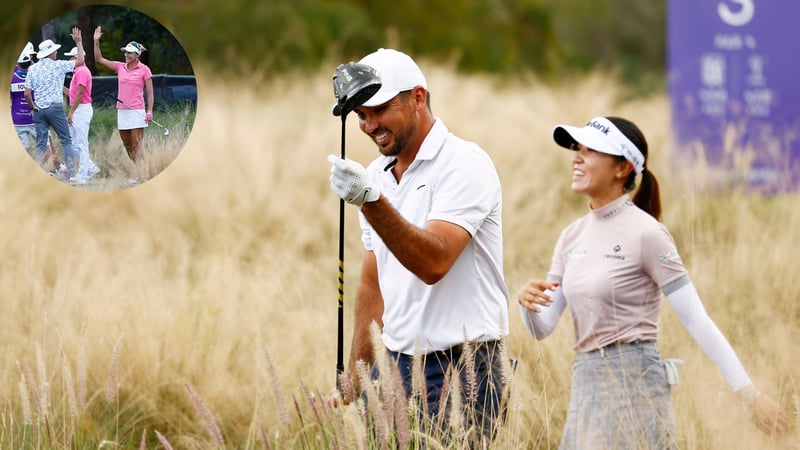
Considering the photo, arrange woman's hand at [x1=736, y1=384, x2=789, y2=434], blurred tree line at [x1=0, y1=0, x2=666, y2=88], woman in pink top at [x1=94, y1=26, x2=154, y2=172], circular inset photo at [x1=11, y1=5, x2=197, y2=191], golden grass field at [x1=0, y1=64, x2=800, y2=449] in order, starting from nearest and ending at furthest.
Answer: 1. woman's hand at [x1=736, y1=384, x2=789, y2=434]
2. circular inset photo at [x1=11, y1=5, x2=197, y2=191]
3. woman in pink top at [x1=94, y1=26, x2=154, y2=172]
4. golden grass field at [x1=0, y1=64, x2=800, y2=449]
5. blurred tree line at [x1=0, y1=0, x2=666, y2=88]

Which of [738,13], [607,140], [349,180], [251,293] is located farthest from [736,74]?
[349,180]

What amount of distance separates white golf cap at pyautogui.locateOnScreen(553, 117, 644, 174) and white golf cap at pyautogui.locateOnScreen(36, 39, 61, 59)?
163 centimetres

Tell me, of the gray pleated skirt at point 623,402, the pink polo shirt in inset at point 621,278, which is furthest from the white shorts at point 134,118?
the gray pleated skirt at point 623,402

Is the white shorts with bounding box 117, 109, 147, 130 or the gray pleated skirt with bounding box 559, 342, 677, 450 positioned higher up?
the white shorts with bounding box 117, 109, 147, 130

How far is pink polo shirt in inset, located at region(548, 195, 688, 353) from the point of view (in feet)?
12.9

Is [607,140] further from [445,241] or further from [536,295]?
[445,241]

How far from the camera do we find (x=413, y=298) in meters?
3.90

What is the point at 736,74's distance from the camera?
12.1 metres

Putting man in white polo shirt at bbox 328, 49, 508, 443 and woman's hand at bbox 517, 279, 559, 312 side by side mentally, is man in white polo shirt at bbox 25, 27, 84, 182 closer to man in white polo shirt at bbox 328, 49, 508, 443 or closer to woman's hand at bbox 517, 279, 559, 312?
man in white polo shirt at bbox 328, 49, 508, 443

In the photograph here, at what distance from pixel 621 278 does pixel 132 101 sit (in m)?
1.62

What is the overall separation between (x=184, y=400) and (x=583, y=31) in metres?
32.3

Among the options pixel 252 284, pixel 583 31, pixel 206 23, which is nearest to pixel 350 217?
pixel 252 284

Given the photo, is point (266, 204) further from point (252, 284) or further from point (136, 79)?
point (136, 79)

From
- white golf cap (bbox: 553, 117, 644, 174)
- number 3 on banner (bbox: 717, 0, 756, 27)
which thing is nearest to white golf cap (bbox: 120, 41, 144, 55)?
white golf cap (bbox: 553, 117, 644, 174)
